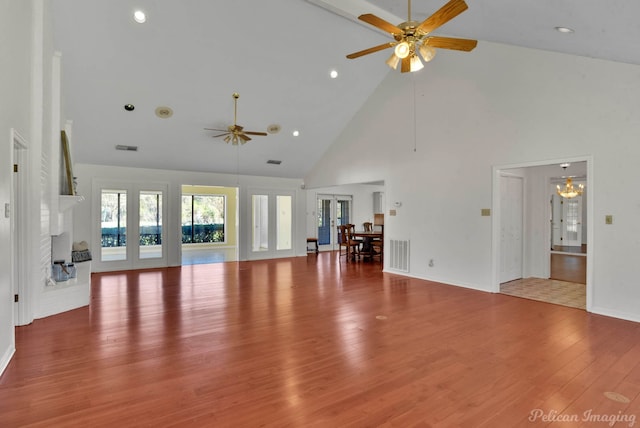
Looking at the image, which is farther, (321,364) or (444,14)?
(321,364)

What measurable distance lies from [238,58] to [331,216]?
23.4 ft

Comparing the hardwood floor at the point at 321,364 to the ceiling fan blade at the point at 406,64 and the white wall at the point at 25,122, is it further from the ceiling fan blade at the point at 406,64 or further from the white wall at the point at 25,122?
the ceiling fan blade at the point at 406,64

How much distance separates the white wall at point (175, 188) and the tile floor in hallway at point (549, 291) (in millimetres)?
5997

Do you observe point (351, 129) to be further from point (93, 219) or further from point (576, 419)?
point (576, 419)

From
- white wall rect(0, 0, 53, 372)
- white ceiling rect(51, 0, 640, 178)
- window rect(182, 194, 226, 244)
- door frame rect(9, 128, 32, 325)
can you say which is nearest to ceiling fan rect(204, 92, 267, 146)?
white ceiling rect(51, 0, 640, 178)

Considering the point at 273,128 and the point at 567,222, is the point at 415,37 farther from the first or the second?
the point at 567,222

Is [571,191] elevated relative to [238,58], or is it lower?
lower

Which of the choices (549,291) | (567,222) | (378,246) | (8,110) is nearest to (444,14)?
(8,110)

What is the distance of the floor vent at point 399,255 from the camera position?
7285mm

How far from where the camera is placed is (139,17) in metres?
4.73

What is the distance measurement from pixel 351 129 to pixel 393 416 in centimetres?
728

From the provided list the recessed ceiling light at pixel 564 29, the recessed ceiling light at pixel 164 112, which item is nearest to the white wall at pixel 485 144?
the recessed ceiling light at pixel 564 29

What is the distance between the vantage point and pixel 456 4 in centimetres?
265

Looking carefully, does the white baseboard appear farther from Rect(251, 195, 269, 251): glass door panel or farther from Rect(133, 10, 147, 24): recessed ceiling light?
Rect(251, 195, 269, 251): glass door panel
